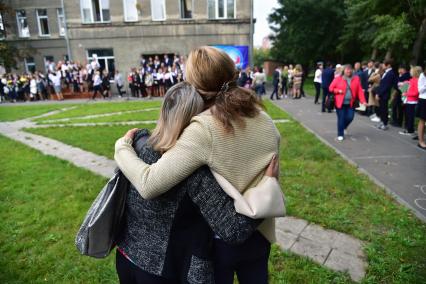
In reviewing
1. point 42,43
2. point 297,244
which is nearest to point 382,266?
point 297,244

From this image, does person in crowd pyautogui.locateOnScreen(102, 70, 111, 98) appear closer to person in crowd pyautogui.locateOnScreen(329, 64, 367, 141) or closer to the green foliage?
the green foliage

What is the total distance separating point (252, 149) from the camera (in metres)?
1.62

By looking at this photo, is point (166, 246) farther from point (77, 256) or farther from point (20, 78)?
point (20, 78)

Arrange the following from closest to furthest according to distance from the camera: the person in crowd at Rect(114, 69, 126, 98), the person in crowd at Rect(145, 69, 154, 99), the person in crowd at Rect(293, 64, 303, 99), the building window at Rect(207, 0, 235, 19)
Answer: the person in crowd at Rect(293, 64, 303, 99) < the person in crowd at Rect(145, 69, 154, 99) < the person in crowd at Rect(114, 69, 126, 98) < the building window at Rect(207, 0, 235, 19)

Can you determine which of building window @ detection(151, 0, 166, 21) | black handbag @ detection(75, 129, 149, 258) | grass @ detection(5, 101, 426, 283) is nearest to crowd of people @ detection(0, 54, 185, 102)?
building window @ detection(151, 0, 166, 21)

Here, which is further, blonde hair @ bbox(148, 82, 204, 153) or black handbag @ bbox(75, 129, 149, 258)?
black handbag @ bbox(75, 129, 149, 258)

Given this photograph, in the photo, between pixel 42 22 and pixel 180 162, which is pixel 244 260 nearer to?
pixel 180 162

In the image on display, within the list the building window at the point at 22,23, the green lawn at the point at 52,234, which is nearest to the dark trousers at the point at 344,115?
the green lawn at the point at 52,234

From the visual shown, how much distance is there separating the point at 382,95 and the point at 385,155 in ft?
11.7

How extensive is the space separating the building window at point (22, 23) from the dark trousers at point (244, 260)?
32987 millimetres

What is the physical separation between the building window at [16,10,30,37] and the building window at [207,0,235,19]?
16231mm

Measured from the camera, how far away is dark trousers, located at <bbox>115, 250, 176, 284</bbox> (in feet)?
5.79

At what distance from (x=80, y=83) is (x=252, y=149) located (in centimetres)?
2406

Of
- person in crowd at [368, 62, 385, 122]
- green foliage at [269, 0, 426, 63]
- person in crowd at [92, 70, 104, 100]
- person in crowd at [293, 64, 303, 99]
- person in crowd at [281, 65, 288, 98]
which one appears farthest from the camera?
person in crowd at [92, 70, 104, 100]
